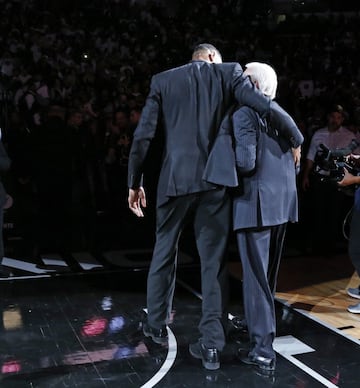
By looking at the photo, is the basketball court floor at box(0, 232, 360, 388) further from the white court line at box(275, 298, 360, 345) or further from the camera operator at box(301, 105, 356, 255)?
the camera operator at box(301, 105, 356, 255)

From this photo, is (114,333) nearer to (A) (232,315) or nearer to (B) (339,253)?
(A) (232,315)

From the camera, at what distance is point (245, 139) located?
325cm

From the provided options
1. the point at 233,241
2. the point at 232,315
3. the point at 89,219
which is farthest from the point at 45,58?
the point at 232,315

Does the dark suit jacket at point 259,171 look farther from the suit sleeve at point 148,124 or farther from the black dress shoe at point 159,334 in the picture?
the black dress shoe at point 159,334

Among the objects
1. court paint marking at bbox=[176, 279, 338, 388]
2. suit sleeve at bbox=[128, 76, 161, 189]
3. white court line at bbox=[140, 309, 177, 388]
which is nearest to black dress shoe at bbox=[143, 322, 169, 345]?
white court line at bbox=[140, 309, 177, 388]

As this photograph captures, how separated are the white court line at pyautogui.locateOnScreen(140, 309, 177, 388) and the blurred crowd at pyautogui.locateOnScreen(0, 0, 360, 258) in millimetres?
2857

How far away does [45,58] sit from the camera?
1081 centimetres

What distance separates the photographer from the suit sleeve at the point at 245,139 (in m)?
3.24

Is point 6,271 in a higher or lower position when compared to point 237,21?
lower

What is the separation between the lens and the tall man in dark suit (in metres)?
3.36

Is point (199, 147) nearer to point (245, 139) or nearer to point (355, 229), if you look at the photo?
point (245, 139)

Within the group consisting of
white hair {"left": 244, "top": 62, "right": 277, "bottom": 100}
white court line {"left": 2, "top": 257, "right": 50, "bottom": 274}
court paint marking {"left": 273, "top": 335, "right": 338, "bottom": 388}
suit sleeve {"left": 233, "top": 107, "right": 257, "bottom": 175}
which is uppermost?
white hair {"left": 244, "top": 62, "right": 277, "bottom": 100}

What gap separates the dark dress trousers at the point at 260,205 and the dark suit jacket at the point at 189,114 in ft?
0.51

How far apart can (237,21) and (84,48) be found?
471 centimetres
